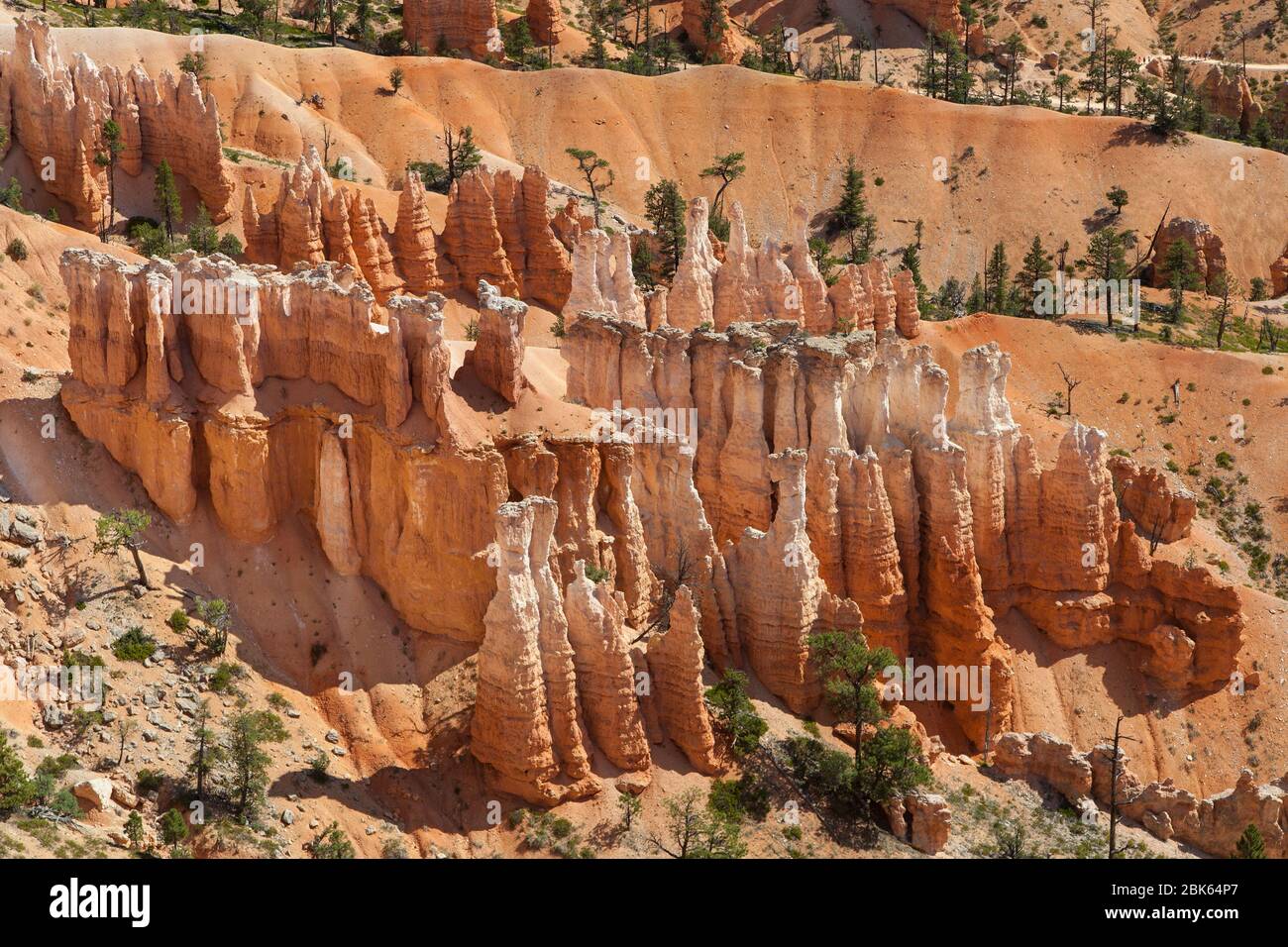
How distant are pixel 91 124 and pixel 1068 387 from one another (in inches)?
2118

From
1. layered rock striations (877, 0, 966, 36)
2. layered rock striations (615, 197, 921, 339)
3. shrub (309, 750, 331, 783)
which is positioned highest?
layered rock striations (877, 0, 966, 36)

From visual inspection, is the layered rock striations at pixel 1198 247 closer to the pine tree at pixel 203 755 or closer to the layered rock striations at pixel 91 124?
the layered rock striations at pixel 91 124

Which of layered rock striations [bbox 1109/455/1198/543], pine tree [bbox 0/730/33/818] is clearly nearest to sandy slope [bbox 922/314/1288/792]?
layered rock striations [bbox 1109/455/1198/543]

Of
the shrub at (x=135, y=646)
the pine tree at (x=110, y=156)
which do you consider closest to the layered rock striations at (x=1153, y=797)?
the shrub at (x=135, y=646)

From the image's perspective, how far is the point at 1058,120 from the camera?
469 ft

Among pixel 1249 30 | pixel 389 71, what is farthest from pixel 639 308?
pixel 1249 30

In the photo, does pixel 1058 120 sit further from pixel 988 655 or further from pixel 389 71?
pixel 988 655

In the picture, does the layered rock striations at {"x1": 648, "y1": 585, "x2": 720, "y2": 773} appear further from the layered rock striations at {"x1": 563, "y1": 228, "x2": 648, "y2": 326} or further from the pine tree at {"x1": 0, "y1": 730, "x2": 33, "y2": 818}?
the layered rock striations at {"x1": 563, "y1": 228, "x2": 648, "y2": 326}

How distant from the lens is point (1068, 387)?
98.9 metres

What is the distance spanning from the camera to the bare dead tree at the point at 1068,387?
319ft

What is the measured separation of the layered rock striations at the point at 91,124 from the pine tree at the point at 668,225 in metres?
25.8

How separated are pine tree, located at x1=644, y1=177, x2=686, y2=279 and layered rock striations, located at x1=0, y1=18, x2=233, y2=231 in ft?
84.8

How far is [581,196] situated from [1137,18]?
89841 millimetres

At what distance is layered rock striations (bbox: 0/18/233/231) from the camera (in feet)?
294
